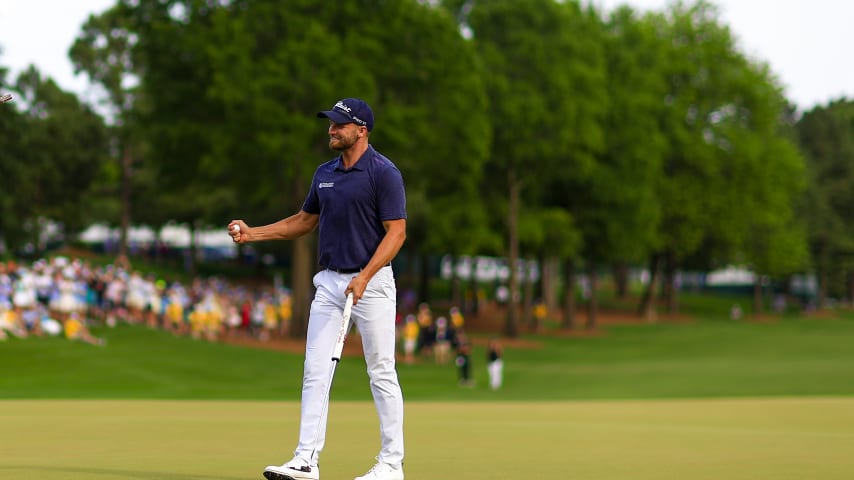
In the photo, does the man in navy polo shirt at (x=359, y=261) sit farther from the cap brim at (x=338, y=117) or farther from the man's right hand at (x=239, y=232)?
the man's right hand at (x=239, y=232)

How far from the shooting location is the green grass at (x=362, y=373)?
28734mm

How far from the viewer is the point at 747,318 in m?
85.3

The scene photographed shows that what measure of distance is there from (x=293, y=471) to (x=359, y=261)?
1396 millimetres

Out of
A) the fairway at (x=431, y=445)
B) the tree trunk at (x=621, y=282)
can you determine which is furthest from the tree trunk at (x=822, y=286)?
the fairway at (x=431, y=445)

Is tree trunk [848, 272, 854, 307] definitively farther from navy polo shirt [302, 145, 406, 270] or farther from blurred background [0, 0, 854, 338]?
navy polo shirt [302, 145, 406, 270]

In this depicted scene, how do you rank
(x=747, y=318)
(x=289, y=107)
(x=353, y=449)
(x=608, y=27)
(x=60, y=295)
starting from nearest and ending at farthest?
(x=353, y=449) → (x=60, y=295) → (x=289, y=107) → (x=608, y=27) → (x=747, y=318)

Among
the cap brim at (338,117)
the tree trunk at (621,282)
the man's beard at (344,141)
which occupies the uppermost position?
the tree trunk at (621,282)

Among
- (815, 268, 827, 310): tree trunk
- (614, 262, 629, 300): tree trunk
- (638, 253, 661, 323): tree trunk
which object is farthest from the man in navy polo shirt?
(815, 268, 827, 310): tree trunk

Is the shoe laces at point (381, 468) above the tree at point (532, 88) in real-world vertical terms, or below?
below

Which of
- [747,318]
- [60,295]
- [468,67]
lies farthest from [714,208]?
[60,295]

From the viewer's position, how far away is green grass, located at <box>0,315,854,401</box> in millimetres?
28734

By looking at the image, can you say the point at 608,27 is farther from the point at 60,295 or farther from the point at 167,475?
the point at 167,475

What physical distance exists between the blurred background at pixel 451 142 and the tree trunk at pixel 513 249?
0.15 metres

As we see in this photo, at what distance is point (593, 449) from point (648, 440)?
1.27 metres
